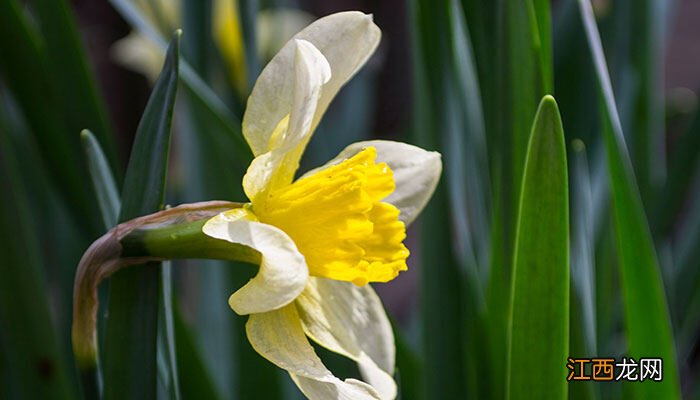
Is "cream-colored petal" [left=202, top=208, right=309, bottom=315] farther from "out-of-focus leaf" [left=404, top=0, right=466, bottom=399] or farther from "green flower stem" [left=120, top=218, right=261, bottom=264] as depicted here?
"out-of-focus leaf" [left=404, top=0, right=466, bottom=399]

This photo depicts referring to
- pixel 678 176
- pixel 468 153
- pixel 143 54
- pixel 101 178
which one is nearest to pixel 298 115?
pixel 101 178

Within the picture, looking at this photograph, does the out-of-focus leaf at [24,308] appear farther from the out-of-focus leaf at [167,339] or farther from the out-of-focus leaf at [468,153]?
the out-of-focus leaf at [468,153]

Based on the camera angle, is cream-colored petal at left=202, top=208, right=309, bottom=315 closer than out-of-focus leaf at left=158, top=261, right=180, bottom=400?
Yes

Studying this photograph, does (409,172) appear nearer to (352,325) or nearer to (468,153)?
(352,325)

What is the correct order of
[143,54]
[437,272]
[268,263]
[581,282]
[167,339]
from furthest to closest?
[143,54]
[437,272]
[581,282]
[167,339]
[268,263]

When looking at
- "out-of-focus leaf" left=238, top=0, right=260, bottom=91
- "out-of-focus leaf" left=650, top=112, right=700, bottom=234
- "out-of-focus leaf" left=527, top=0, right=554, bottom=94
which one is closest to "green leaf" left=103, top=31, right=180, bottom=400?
"out-of-focus leaf" left=527, top=0, right=554, bottom=94

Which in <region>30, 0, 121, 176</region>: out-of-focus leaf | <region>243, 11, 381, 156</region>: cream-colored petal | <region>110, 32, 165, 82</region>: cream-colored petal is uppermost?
<region>110, 32, 165, 82</region>: cream-colored petal

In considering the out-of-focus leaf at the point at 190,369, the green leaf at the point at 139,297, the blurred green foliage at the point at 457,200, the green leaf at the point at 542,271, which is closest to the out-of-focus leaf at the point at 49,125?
the blurred green foliage at the point at 457,200

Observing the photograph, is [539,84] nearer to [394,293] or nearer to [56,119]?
[56,119]
